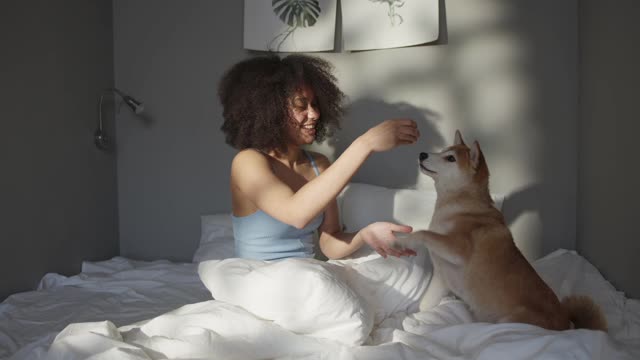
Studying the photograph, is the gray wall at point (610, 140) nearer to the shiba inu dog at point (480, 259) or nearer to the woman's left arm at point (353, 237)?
the shiba inu dog at point (480, 259)

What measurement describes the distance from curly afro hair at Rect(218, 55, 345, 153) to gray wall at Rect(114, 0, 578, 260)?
63cm

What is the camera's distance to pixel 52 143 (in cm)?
247

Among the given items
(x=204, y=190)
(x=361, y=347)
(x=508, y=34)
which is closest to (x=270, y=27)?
(x=204, y=190)

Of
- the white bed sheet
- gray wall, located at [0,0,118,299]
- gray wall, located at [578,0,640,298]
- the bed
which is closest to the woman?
the bed

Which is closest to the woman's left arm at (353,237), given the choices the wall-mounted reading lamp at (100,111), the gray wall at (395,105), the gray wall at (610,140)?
the gray wall at (395,105)

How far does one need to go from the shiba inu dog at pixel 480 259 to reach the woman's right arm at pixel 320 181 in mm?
258

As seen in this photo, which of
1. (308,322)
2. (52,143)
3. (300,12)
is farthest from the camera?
(300,12)

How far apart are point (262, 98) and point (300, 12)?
2.81 ft

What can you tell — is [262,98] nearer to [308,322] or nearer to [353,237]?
[353,237]

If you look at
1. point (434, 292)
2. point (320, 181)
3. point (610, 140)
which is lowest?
point (434, 292)

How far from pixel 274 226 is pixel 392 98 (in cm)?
105

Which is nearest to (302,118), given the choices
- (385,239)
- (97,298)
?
(385,239)

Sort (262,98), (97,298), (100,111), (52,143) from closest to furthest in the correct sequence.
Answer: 1. (262,98)
2. (97,298)
3. (52,143)
4. (100,111)

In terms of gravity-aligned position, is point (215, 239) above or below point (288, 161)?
below
